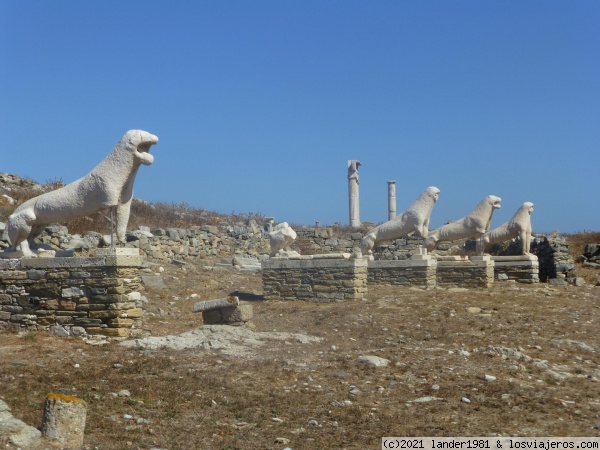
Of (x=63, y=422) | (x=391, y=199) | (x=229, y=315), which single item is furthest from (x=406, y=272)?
(x=391, y=199)

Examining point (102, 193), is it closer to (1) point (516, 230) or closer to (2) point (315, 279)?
(2) point (315, 279)

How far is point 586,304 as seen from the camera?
1429 centimetres

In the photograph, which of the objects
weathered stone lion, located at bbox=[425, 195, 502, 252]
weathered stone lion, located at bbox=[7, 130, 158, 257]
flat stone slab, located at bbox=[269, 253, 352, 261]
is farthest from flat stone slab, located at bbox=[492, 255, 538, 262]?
weathered stone lion, located at bbox=[7, 130, 158, 257]

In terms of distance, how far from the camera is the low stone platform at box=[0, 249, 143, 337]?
894cm

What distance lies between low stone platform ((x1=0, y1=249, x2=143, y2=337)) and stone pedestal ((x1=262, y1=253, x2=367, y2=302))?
5.46 meters

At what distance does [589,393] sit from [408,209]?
10.3 m

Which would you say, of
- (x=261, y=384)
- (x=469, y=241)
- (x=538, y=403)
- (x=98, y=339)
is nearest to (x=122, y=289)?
(x=98, y=339)

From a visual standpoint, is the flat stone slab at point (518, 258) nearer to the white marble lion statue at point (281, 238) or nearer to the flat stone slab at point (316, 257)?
the flat stone slab at point (316, 257)

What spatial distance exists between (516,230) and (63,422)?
15862 millimetres

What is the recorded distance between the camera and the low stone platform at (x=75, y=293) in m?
8.94

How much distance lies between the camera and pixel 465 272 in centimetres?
1708

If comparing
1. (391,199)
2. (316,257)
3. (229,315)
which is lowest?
(229,315)

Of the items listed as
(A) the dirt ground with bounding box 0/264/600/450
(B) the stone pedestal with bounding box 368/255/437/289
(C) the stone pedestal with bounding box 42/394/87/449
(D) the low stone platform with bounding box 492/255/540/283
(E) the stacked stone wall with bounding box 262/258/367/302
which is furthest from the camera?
(D) the low stone platform with bounding box 492/255/540/283

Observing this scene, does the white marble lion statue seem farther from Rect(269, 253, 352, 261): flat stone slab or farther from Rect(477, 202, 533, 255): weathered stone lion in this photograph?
Rect(477, 202, 533, 255): weathered stone lion
